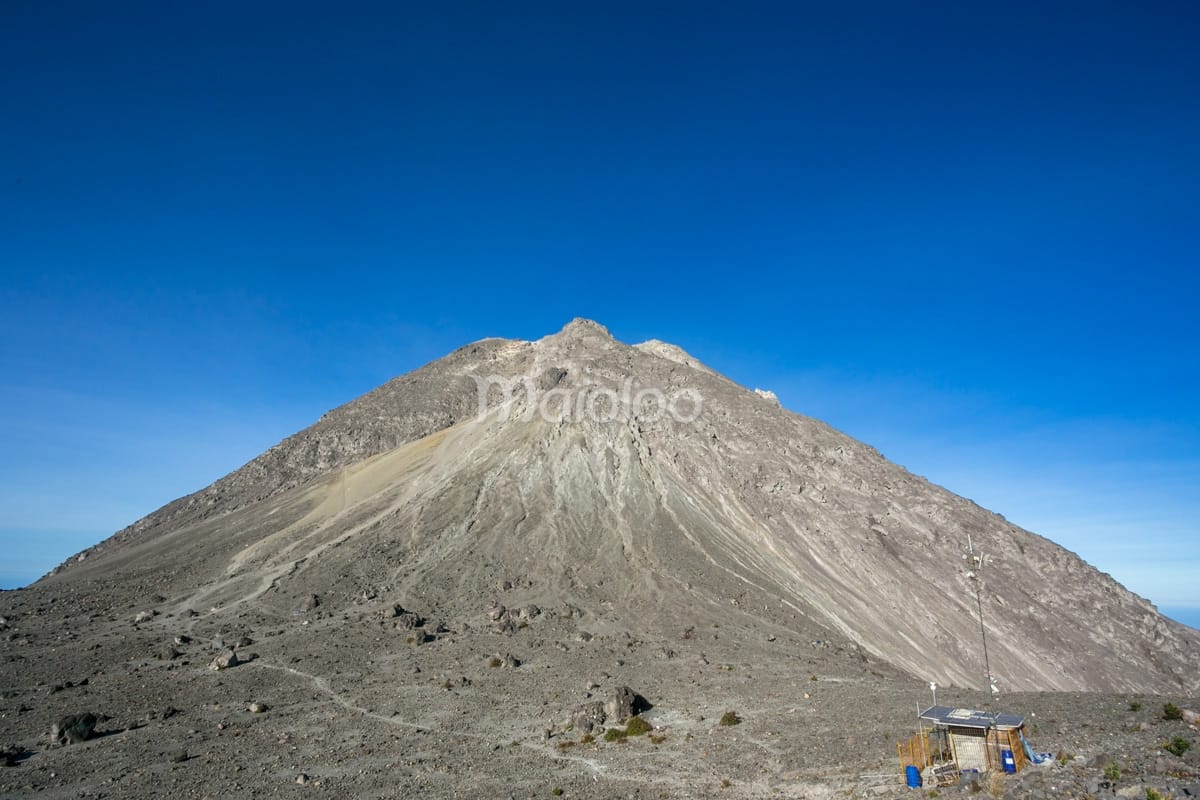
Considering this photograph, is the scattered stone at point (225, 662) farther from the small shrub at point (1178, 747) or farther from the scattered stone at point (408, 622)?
the small shrub at point (1178, 747)

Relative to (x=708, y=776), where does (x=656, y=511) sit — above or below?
above

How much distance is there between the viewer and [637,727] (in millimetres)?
32031

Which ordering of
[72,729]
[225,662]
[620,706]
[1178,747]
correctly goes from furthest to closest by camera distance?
[225,662]
[620,706]
[72,729]
[1178,747]

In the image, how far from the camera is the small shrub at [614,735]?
31.0m

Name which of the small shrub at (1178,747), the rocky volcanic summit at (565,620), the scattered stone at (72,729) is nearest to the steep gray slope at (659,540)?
the rocky volcanic summit at (565,620)

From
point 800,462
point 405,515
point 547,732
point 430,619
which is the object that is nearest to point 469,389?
point 405,515

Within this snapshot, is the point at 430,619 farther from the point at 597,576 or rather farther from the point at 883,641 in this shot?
the point at 883,641

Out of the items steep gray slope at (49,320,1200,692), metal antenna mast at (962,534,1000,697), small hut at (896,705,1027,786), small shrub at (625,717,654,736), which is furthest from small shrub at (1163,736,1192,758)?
steep gray slope at (49,320,1200,692)

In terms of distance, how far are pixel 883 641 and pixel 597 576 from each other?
2341 centimetres

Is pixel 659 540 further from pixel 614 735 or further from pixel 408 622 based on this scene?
pixel 614 735

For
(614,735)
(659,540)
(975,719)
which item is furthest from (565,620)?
(975,719)

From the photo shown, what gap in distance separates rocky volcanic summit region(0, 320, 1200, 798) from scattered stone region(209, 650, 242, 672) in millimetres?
255

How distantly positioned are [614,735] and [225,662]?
24.6m

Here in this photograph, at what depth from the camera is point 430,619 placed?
5078cm
